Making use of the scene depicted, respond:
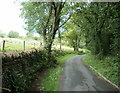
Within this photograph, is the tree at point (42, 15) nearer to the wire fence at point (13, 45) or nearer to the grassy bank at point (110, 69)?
the wire fence at point (13, 45)

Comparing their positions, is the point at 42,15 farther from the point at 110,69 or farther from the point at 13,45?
the point at 110,69

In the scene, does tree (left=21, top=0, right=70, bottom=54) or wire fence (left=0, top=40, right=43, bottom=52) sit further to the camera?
tree (left=21, top=0, right=70, bottom=54)

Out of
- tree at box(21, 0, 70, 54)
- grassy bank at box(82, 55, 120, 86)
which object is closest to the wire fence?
tree at box(21, 0, 70, 54)

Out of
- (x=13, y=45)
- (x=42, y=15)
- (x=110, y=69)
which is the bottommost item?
(x=110, y=69)

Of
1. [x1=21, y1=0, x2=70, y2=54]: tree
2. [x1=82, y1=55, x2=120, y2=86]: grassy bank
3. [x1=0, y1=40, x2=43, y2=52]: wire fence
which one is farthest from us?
[x1=21, y1=0, x2=70, y2=54]: tree

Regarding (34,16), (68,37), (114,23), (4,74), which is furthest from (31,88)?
(68,37)

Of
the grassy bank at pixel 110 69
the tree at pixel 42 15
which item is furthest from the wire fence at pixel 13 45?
the grassy bank at pixel 110 69

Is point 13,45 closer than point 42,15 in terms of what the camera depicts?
Yes

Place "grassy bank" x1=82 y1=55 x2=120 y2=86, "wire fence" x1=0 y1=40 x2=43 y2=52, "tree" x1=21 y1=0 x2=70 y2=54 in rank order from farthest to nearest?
"tree" x1=21 y1=0 x2=70 y2=54, "grassy bank" x1=82 y1=55 x2=120 y2=86, "wire fence" x1=0 y1=40 x2=43 y2=52

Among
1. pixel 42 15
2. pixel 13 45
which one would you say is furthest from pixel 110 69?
pixel 42 15

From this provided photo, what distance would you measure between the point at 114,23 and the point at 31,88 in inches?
279

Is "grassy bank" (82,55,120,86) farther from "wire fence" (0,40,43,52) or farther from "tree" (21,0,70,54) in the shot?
"wire fence" (0,40,43,52)

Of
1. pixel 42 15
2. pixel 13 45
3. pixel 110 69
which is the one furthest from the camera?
pixel 42 15

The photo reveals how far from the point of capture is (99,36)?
49.1 feet
